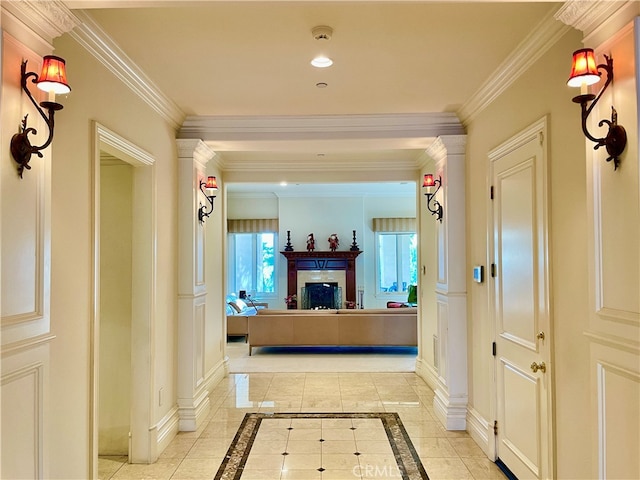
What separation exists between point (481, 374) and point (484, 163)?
65.1 inches

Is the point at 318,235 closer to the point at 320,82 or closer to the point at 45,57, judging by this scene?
the point at 320,82

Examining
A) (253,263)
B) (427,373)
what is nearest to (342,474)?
(427,373)

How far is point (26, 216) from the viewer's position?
1600 mm

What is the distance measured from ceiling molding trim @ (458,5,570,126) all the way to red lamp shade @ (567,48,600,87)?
0.66m

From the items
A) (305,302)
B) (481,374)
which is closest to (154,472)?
(481,374)

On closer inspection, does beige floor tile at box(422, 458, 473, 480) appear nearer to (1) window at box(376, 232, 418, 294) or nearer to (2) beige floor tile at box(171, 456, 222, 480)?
(2) beige floor tile at box(171, 456, 222, 480)

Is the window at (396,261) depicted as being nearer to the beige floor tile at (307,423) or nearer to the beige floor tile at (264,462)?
the beige floor tile at (307,423)

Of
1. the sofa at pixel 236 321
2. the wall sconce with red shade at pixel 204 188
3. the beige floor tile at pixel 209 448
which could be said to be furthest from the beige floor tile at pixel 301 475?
the sofa at pixel 236 321

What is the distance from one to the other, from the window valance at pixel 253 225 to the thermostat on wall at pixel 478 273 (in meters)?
6.95

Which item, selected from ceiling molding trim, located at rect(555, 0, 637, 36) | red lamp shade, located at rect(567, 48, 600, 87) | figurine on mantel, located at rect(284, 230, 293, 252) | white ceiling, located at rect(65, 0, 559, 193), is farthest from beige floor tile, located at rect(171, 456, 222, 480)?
figurine on mantel, located at rect(284, 230, 293, 252)

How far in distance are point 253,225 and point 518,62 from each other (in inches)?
311

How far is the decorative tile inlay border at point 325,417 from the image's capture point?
9.73ft

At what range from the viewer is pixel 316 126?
378 cm
